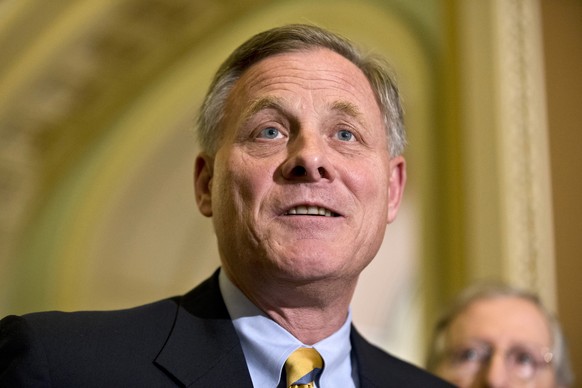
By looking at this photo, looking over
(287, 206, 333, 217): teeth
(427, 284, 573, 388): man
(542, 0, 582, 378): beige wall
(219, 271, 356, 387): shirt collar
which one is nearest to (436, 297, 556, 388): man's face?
(427, 284, 573, 388): man

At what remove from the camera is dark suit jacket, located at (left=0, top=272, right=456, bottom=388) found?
5.46 feet

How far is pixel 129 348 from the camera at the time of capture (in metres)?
1.78

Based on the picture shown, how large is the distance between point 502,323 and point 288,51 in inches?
60.5

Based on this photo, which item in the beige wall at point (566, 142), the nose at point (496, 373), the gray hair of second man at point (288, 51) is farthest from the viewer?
the beige wall at point (566, 142)

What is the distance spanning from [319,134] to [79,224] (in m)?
4.96

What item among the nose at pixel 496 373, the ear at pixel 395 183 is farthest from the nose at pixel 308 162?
the nose at pixel 496 373

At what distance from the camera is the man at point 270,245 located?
1748mm

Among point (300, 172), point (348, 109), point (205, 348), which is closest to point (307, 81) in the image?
point (348, 109)

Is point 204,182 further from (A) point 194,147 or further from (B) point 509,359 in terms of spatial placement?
(A) point 194,147

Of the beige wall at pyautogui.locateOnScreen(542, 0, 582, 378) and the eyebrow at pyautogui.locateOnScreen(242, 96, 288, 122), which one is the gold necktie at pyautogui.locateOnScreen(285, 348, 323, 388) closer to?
the eyebrow at pyautogui.locateOnScreen(242, 96, 288, 122)

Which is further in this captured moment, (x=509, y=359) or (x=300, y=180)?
(x=509, y=359)

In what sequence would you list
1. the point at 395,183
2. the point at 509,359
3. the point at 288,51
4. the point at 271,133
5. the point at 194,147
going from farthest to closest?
1. the point at 194,147
2. the point at 509,359
3. the point at 395,183
4. the point at 288,51
5. the point at 271,133

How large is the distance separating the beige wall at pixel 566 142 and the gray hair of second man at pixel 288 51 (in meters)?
2.89

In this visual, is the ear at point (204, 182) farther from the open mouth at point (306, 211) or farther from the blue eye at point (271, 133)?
the open mouth at point (306, 211)
